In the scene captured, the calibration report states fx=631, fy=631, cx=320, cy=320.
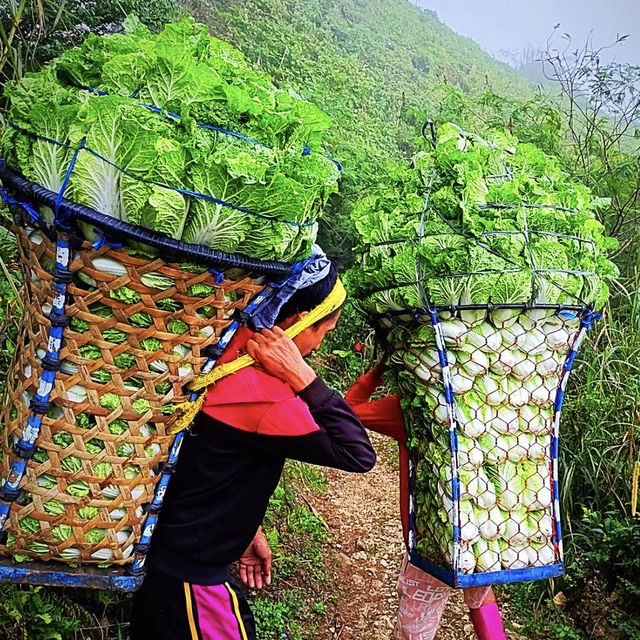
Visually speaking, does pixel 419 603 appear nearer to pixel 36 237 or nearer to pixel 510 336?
pixel 510 336

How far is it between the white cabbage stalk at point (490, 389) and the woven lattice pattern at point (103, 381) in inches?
36.3

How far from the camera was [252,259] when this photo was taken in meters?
1.58

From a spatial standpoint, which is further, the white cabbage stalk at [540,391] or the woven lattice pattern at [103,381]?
the white cabbage stalk at [540,391]

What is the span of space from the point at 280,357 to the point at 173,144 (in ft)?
2.37

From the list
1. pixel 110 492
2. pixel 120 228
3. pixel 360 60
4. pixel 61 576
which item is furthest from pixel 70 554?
pixel 360 60

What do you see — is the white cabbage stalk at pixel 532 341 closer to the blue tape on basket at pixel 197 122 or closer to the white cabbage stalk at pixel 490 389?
the white cabbage stalk at pixel 490 389

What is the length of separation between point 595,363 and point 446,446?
2.81 meters

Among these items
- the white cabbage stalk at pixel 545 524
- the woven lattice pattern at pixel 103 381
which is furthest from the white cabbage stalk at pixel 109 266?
the white cabbage stalk at pixel 545 524

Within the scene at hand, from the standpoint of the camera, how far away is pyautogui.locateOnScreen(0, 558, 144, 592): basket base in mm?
1651

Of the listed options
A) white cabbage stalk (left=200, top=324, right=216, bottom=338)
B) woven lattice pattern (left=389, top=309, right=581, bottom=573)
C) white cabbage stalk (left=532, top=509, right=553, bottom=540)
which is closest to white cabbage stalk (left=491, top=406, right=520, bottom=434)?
woven lattice pattern (left=389, top=309, right=581, bottom=573)

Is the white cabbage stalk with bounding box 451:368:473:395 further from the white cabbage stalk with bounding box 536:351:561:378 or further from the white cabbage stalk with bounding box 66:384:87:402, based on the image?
the white cabbage stalk with bounding box 66:384:87:402

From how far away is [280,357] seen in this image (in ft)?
6.17

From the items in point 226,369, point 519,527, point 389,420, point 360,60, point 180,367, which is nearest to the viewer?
A: point 180,367

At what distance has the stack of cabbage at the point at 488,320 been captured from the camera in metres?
2.15
